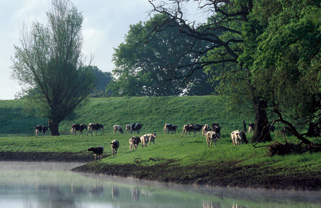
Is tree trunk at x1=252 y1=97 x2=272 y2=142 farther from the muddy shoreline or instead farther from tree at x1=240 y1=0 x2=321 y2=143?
the muddy shoreline

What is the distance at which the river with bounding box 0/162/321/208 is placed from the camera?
18094 mm

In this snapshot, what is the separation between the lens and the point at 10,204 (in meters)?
18.9

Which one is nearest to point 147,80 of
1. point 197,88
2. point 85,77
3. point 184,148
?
point 197,88

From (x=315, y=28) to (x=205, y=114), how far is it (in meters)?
43.5

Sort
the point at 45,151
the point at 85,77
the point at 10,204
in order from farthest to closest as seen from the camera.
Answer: the point at 85,77 < the point at 45,151 < the point at 10,204

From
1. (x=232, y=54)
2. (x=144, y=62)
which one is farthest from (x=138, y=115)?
(x=232, y=54)

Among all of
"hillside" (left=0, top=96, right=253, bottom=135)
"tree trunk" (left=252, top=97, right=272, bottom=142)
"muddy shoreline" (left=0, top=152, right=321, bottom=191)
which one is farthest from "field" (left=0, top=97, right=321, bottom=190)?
"tree trunk" (left=252, top=97, right=272, bottom=142)

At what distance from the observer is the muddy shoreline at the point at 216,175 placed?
66.9ft

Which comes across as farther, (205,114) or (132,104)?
(132,104)

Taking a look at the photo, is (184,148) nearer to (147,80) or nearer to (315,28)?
(315,28)

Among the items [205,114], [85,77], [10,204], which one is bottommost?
[10,204]

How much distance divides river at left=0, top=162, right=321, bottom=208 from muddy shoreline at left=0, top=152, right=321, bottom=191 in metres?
0.57

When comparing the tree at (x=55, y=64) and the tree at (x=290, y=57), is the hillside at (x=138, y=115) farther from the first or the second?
the tree at (x=290, y=57)

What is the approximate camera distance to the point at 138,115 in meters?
65.0
